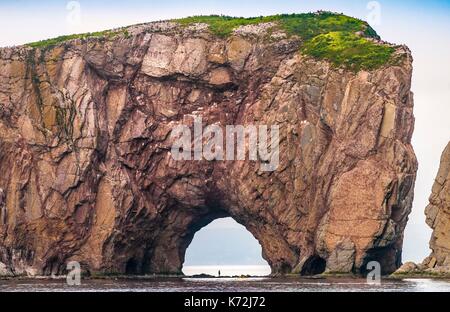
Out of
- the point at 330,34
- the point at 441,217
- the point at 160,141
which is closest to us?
the point at 441,217

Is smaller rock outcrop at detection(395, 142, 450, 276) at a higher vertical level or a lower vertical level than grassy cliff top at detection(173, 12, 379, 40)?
lower

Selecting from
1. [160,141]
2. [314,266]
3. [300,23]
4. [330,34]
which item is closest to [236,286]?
[314,266]

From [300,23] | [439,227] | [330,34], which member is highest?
[300,23]

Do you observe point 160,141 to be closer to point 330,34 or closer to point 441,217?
point 330,34

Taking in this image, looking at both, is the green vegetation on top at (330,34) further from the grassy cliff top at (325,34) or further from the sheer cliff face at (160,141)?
the sheer cliff face at (160,141)

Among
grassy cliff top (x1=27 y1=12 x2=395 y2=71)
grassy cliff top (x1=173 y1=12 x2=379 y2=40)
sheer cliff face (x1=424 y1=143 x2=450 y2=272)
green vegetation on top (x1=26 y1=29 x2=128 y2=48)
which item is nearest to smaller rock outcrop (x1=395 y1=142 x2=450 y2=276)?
sheer cliff face (x1=424 y1=143 x2=450 y2=272)

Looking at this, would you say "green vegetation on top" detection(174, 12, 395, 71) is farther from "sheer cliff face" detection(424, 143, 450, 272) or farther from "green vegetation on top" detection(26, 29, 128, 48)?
"sheer cliff face" detection(424, 143, 450, 272)

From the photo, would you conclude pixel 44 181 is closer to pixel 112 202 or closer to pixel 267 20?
pixel 112 202
